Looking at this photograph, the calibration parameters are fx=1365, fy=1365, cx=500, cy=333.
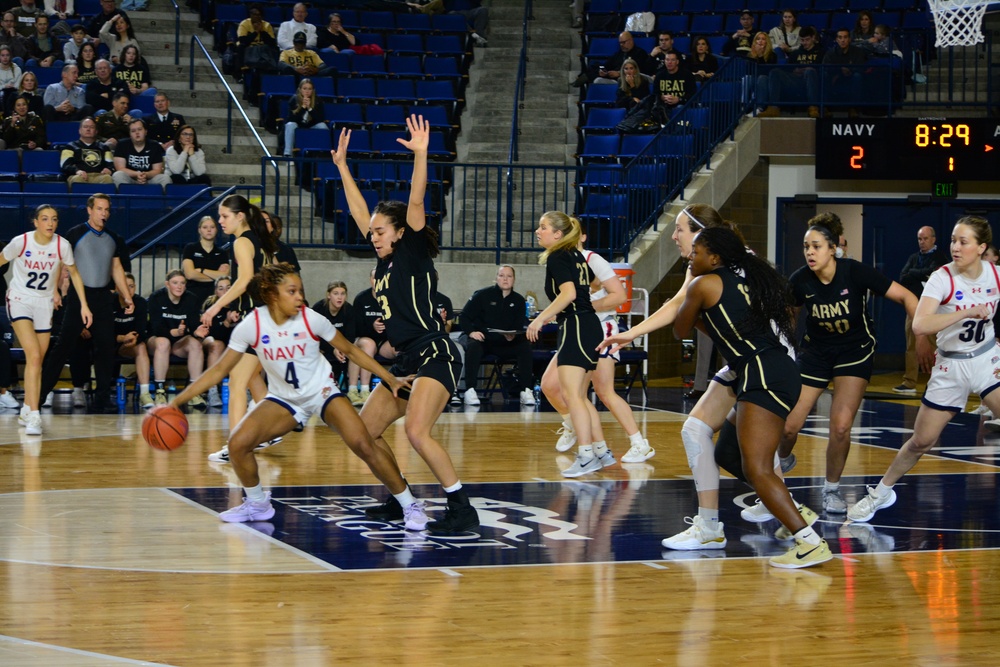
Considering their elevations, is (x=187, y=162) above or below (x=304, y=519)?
above

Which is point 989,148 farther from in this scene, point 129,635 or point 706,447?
point 129,635

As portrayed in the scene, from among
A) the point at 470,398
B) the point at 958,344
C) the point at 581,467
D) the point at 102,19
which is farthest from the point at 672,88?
the point at 958,344

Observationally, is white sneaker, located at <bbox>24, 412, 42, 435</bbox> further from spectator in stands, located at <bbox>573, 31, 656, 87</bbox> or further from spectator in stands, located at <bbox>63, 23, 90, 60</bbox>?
spectator in stands, located at <bbox>573, 31, 656, 87</bbox>

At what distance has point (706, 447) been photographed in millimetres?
6652

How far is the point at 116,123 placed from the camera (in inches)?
655

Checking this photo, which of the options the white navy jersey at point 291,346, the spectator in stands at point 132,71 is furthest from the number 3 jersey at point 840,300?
the spectator in stands at point 132,71

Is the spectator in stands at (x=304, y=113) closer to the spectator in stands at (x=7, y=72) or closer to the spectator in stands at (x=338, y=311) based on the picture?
the spectator in stands at (x=7, y=72)

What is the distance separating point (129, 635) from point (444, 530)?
7.33ft

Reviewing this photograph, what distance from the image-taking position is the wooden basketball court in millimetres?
4867

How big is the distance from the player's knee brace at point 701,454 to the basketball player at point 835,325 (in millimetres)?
931

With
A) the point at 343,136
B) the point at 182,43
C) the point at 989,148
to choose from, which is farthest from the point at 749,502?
the point at 182,43

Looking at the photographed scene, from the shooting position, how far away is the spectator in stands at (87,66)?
1759cm

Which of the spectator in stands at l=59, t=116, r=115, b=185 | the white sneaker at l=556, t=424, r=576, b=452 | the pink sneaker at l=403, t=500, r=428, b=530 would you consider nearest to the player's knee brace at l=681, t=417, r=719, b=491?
the pink sneaker at l=403, t=500, r=428, b=530

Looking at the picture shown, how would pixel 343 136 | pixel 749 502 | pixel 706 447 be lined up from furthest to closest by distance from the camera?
pixel 749 502 < pixel 343 136 < pixel 706 447
